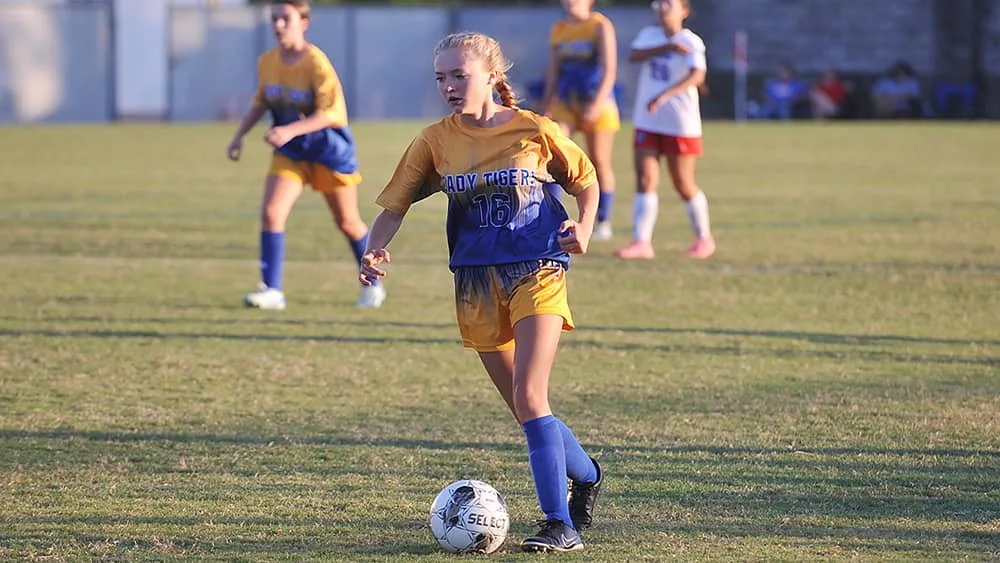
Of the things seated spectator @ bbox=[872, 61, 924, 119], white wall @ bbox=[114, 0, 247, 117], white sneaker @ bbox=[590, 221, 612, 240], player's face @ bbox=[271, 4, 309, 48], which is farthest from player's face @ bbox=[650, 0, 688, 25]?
white wall @ bbox=[114, 0, 247, 117]

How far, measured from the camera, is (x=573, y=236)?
14.5 ft

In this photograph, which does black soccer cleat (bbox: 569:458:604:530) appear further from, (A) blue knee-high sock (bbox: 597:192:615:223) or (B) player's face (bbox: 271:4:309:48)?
(A) blue knee-high sock (bbox: 597:192:615:223)

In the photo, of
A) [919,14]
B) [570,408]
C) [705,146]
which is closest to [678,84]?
[570,408]

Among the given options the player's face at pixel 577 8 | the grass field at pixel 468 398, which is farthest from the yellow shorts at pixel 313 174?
the player's face at pixel 577 8

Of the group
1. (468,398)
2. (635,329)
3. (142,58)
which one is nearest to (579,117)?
(635,329)

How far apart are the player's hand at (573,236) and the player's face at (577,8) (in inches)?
307

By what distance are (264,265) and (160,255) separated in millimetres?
2905

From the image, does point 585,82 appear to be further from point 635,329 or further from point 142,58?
point 142,58

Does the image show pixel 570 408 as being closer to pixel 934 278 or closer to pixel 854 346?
pixel 854 346

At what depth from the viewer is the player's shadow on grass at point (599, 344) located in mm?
7719

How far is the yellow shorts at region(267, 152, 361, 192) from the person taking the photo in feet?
30.3

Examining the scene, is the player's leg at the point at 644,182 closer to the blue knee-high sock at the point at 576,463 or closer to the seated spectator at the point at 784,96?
the blue knee-high sock at the point at 576,463

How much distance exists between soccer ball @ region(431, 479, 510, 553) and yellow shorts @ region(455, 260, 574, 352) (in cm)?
45

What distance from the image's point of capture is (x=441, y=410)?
652 centimetres
